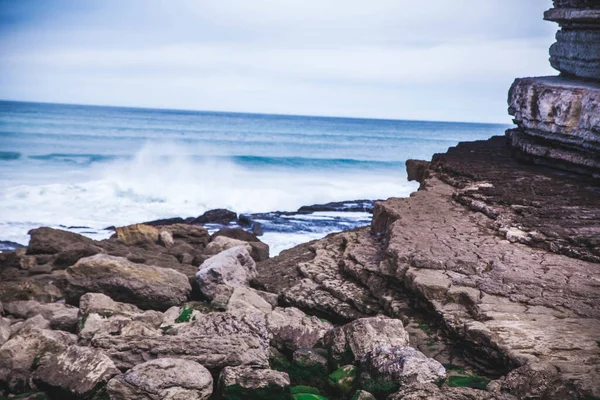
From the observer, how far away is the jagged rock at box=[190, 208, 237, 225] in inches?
588

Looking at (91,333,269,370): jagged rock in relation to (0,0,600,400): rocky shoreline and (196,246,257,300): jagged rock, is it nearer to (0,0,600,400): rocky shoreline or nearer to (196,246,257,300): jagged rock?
(0,0,600,400): rocky shoreline

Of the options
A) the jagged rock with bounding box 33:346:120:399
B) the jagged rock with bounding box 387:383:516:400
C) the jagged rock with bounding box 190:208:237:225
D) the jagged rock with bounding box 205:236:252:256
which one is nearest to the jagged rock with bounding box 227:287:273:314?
the jagged rock with bounding box 33:346:120:399

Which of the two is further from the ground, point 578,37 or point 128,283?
point 578,37

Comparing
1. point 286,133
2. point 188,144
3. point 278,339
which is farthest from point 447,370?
point 286,133

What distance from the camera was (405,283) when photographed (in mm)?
5402

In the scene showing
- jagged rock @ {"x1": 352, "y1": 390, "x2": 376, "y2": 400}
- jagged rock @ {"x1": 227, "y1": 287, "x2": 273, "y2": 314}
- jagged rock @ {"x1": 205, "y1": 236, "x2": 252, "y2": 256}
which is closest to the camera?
jagged rock @ {"x1": 352, "y1": 390, "x2": 376, "y2": 400}

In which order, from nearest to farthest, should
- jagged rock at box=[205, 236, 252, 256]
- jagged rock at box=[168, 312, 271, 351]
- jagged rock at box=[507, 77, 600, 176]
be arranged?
jagged rock at box=[168, 312, 271, 351] → jagged rock at box=[507, 77, 600, 176] → jagged rock at box=[205, 236, 252, 256]

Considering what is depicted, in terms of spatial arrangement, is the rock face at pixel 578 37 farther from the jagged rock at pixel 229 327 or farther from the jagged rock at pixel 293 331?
the jagged rock at pixel 229 327

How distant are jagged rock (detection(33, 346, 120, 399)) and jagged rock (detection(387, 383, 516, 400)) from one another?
1852 millimetres

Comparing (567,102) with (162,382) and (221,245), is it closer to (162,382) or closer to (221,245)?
(221,245)

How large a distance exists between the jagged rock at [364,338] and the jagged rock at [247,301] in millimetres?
1368

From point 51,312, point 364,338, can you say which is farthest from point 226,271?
point 364,338

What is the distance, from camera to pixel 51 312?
6121mm

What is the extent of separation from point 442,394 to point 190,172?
26308 mm
